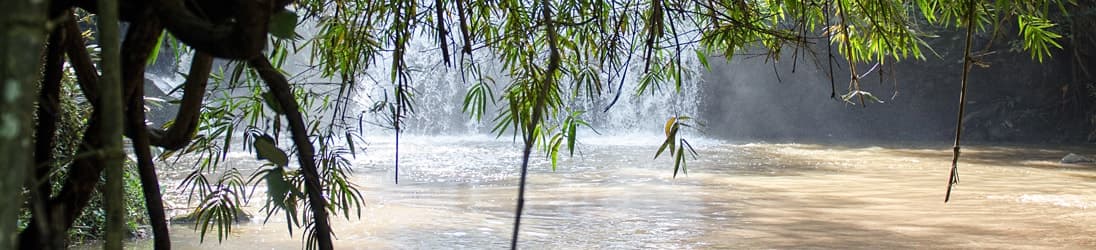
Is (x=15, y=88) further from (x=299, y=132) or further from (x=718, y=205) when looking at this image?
(x=718, y=205)

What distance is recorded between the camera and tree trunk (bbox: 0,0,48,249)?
19.9 inches

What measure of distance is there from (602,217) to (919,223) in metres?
1.95

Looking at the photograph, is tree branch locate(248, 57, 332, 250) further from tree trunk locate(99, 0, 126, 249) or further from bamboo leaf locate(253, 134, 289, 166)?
tree trunk locate(99, 0, 126, 249)

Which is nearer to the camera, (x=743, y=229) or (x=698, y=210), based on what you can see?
(x=743, y=229)

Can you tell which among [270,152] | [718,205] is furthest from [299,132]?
[718,205]

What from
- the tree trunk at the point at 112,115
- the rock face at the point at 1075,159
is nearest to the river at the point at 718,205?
the rock face at the point at 1075,159

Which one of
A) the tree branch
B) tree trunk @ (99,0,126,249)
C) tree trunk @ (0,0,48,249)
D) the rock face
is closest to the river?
the rock face

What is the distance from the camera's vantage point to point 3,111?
508 millimetres

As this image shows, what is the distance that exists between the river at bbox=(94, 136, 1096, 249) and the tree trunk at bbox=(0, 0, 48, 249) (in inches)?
186

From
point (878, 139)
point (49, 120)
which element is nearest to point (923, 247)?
point (49, 120)

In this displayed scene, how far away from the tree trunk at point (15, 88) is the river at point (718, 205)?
4.72m

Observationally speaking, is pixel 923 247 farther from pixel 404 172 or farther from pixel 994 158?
pixel 994 158

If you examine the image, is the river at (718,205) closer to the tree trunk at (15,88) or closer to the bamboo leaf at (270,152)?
the bamboo leaf at (270,152)

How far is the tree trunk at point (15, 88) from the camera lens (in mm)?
506
